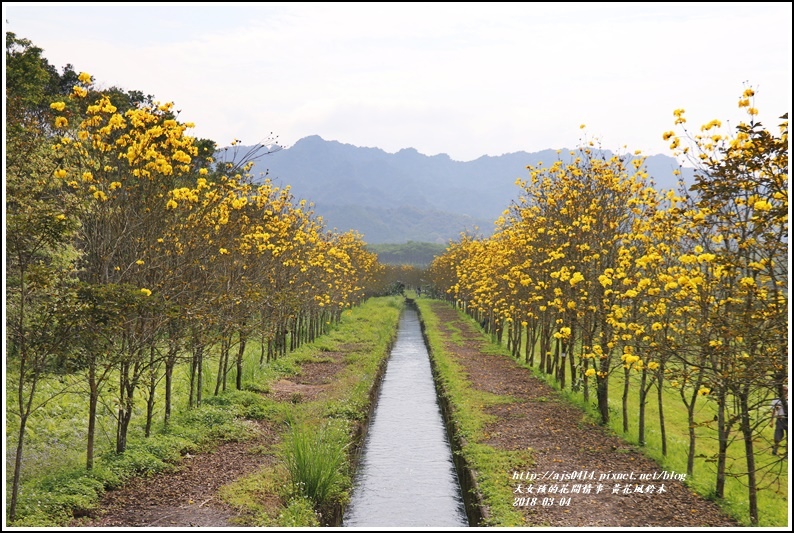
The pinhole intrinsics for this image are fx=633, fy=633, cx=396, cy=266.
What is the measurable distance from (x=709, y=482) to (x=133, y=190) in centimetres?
1301

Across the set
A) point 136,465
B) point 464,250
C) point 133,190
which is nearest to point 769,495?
point 136,465

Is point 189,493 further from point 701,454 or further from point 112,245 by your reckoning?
point 701,454

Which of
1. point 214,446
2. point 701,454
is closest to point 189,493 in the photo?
point 214,446

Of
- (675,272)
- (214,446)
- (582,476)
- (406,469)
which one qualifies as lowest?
(406,469)

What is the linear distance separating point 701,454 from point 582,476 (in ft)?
8.58

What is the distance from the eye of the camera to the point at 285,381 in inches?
972

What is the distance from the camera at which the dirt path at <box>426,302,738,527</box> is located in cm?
1105

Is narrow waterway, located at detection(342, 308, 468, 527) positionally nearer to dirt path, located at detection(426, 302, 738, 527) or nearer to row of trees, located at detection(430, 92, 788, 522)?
dirt path, located at detection(426, 302, 738, 527)

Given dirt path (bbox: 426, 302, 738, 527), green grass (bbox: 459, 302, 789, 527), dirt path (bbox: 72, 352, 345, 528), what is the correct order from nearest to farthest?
1. dirt path (bbox: 72, 352, 345, 528)
2. dirt path (bbox: 426, 302, 738, 527)
3. green grass (bbox: 459, 302, 789, 527)

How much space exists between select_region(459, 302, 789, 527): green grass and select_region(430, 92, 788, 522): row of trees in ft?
1.23

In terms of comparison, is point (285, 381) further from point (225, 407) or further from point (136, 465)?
point (136, 465)

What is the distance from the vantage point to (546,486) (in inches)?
499

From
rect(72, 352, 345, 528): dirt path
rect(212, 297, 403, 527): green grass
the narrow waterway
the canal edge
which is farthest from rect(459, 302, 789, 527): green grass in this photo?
rect(72, 352, 345, 528): dirt path

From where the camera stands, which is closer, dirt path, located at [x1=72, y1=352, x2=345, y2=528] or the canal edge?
dirt path, located at [x1=72, y1=352, x2=345, y2=528]
